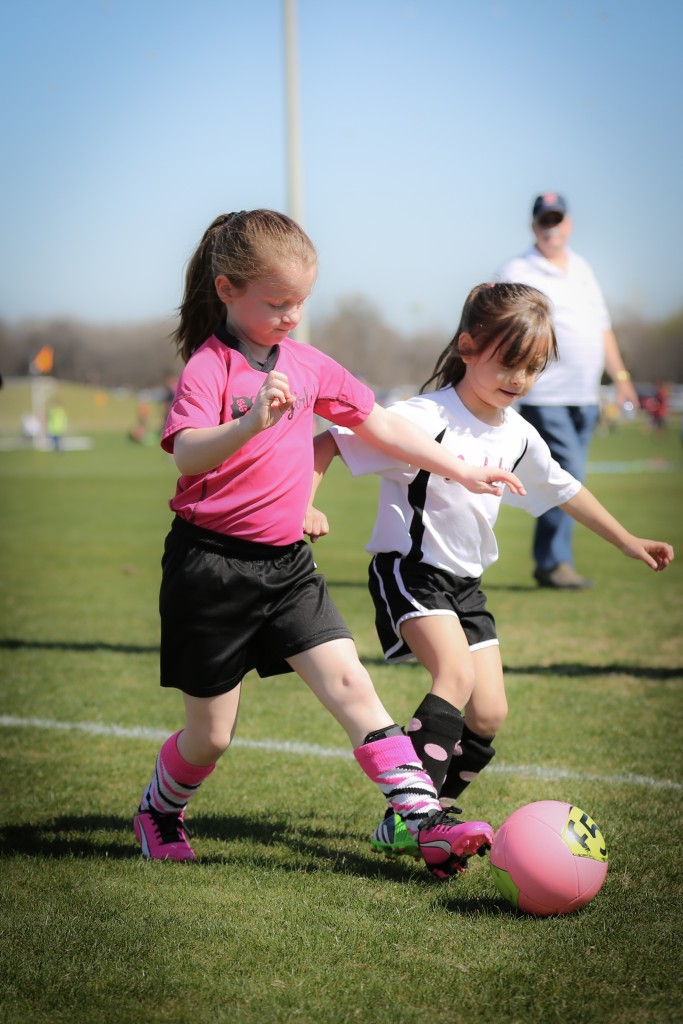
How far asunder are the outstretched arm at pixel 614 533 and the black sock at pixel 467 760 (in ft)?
2.64

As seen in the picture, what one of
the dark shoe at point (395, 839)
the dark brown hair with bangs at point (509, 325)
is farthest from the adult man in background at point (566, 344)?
the dark shoe at point (395, 839)

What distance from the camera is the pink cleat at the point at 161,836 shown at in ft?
12.0

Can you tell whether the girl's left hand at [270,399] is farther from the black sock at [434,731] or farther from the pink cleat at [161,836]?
the pink cleat at [161,836]

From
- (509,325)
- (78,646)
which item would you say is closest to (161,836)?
(509,325)

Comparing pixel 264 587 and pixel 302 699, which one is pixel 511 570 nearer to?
pixel 302 699

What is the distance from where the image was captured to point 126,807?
4.25 metres

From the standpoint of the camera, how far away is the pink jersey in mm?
3227

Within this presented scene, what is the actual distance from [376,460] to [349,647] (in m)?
0.65

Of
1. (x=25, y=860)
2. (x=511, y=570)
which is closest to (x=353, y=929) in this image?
(x=25, y=860)

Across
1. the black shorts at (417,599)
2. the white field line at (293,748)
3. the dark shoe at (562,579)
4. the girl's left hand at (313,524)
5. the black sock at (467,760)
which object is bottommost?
the dark shoe at (562,579)

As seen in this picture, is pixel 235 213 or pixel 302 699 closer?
pixel 235 213

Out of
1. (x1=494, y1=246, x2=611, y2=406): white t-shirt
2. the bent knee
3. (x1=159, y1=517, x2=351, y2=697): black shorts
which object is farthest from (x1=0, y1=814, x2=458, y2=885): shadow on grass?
(x1=494, y1=246, x2=611, y2=406): white t-shirt

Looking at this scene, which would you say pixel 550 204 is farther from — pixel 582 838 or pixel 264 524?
pixel 582 838

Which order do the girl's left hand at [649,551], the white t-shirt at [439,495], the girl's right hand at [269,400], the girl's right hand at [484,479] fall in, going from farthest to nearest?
1. the girl's left hand at [649,551]
2. the white t-shirt at [439,495]
3. the girl's right hand at [484,479]
4. the girl's right hand at [269,400]
